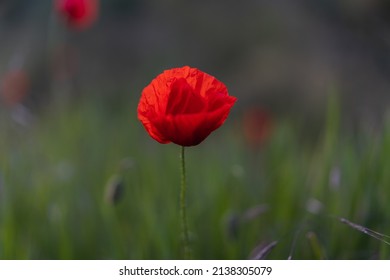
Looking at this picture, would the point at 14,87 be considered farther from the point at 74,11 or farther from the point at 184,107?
the point at 184,107

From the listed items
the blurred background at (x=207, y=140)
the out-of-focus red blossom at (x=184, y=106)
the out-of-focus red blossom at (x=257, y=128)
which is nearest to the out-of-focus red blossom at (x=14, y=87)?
the blurred background at (x=207, y=140)

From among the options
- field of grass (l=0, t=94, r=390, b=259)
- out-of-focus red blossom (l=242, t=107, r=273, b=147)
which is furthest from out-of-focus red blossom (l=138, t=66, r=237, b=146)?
out-of-focus red blossom (l=242, t=107, r=273, b=147)

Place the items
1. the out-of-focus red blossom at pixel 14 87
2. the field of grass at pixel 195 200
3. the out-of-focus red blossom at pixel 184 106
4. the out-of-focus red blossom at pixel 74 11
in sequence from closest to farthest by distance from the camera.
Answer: the out-of-focus red blossom at pixel 184 106
the field of grass at pixel 195 200
the out-of-focus red blossom at pixel 74 11
the out-of-focus red blossom at pixel 14 87

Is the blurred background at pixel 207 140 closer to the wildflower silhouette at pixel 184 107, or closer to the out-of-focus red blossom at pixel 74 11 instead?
the out-of-focus red blossom at pixel 74 11

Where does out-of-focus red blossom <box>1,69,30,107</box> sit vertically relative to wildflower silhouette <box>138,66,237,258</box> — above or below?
below

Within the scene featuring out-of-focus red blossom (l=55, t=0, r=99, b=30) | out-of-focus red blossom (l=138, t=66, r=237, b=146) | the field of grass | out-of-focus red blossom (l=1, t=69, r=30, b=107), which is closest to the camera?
out-of-focus red blossom (l=138, t=66, r=237, b=146)

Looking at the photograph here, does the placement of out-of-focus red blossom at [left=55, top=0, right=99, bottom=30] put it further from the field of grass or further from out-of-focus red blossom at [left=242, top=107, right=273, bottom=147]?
out-of-focus red blossom at [left=242, top=107, right=273, bottom=147]
